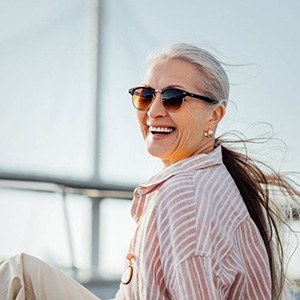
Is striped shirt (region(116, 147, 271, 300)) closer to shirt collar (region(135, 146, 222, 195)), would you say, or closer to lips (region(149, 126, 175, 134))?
shirt collar (region(135, 146, 222, 195))

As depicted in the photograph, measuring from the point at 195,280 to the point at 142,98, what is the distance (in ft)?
1.52

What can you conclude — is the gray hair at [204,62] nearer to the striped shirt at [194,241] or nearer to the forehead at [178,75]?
the forehead at [178,75]

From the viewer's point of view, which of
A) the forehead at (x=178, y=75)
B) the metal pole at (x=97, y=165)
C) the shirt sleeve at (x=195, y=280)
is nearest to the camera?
the shirt sleeve at (x=195, y=280)

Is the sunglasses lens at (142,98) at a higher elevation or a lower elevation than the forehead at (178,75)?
lower

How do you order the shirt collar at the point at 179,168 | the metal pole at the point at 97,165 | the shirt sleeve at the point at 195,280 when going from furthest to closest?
the metal pole at the point at 97,165 → the shirt collar at the point at 179,168 → the shirt sleeve at the point at 195,280

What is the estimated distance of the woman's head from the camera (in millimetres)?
2047

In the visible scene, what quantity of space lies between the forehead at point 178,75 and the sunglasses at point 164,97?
0.6 inches

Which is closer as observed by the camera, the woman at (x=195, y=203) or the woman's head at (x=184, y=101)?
the woman at (x=195, y=203)

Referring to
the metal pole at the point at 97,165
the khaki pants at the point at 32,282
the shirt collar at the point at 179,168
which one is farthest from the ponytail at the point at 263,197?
the metal pole at the point at 97,165

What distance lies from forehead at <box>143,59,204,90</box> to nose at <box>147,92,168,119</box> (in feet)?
0.07

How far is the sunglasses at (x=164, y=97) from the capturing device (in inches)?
79.7

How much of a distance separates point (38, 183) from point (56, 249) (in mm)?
543

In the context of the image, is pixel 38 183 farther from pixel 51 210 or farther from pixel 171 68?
pixel 171 68

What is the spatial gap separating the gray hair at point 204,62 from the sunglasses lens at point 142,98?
59mm
